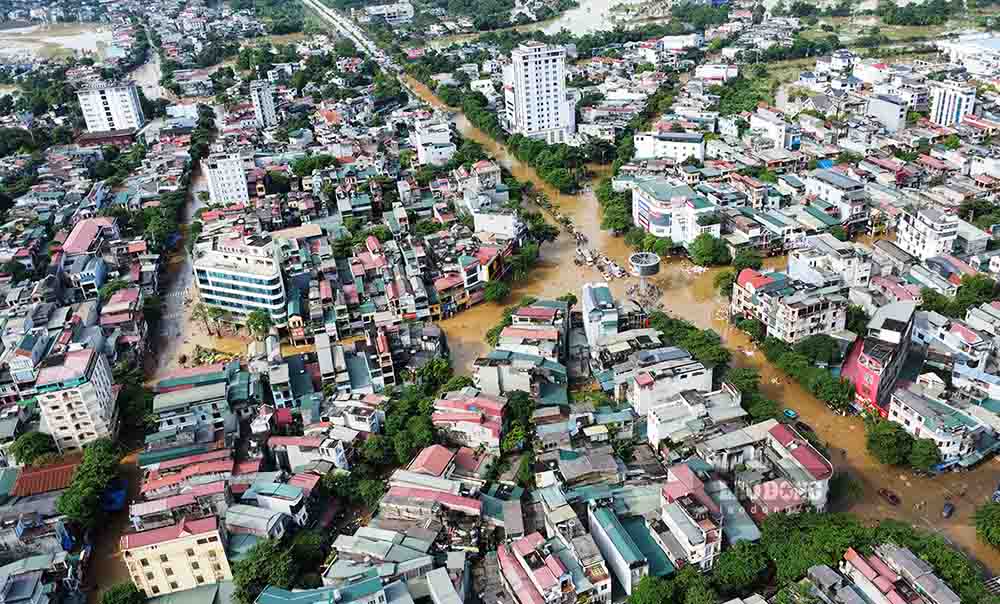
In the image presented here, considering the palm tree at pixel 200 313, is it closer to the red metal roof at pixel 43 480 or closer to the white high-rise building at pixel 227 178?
the red metal roof at pixel 43 480

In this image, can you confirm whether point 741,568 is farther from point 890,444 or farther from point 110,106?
point 110,106

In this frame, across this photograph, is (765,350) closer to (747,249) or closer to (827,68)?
(747,249)

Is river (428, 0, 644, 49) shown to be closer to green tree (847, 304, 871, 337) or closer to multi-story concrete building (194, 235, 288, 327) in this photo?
multi-story concrete building (194, 235, 288, 327)

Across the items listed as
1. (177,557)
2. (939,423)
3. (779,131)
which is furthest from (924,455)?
(779,131)

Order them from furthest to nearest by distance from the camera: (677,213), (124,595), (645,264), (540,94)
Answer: (540,94), (677,213), (645,264), (124,595)

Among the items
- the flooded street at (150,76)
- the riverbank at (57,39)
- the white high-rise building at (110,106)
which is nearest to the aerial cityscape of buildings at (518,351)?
the white high-rise building at (110,106)

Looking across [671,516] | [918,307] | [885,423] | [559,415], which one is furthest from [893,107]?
[671,516]
